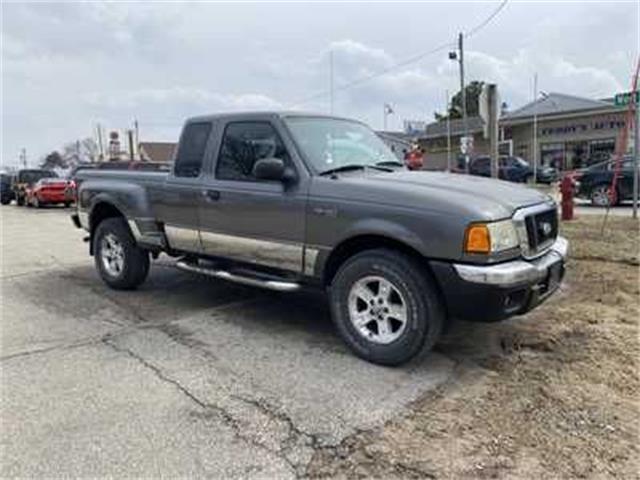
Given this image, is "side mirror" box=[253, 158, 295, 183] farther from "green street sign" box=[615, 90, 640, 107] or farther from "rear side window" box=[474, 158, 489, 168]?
"rear side window" box=[474, 158, 489, 168]

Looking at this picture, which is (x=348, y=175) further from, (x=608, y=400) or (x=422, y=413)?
(x=608, y=400)

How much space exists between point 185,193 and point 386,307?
2.56 m

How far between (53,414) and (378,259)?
2428 millimetres

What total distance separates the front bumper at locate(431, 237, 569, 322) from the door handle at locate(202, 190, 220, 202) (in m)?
2.36

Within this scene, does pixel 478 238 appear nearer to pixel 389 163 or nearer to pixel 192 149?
pixel 389 163

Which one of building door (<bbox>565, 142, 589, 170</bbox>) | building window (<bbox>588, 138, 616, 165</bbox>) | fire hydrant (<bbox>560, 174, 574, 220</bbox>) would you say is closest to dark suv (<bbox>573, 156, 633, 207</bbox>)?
fire hydrant (<bbox>560, 174, 574, 220</bbox>)

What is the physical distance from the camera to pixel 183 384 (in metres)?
4.43

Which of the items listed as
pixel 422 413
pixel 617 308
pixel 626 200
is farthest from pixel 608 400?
pixel 626 200

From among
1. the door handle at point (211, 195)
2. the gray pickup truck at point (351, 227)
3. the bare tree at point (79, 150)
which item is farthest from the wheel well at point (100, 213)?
the bare tree at point (79, 150)

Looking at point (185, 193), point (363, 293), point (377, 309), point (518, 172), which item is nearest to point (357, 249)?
point (363, 293)

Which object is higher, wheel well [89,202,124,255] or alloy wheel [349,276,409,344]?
wheel well [89,202,124,255]

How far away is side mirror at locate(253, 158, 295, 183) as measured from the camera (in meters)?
5.14

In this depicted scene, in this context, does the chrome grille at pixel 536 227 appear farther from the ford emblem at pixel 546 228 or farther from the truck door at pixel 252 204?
the truck door at pixel 252 204

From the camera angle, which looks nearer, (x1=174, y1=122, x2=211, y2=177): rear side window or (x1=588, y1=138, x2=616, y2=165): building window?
(x1=174, y1=122, x2=211, y2=177): rear side window
